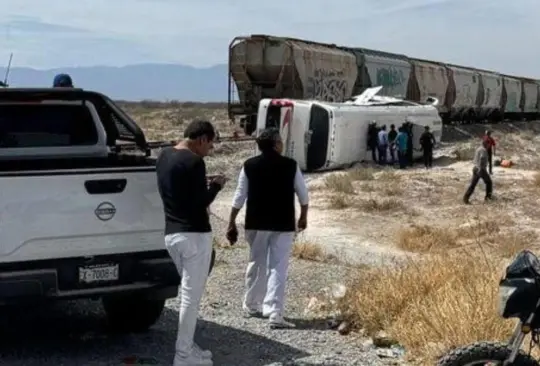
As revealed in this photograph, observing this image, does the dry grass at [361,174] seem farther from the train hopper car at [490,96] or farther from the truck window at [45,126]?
the train hopper car at [490,96]

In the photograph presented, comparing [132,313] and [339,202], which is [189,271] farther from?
[339,202]

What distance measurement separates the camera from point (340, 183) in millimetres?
25938

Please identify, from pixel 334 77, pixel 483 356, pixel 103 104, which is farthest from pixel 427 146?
pixel 483 356

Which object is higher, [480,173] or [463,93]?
[463,93]

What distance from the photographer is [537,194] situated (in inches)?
993

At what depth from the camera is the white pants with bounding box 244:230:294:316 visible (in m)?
8.45

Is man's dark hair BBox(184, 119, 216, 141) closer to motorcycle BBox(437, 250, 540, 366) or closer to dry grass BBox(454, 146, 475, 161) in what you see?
motorcycle BBox(437, 250, 540, 366)

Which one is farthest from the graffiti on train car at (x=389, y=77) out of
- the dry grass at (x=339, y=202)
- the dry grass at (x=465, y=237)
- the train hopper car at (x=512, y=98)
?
the dry grass at (x=465, y=237)

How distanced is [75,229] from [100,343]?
4.80ft

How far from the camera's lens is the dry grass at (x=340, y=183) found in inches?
1000

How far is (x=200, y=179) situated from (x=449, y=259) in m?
3.23

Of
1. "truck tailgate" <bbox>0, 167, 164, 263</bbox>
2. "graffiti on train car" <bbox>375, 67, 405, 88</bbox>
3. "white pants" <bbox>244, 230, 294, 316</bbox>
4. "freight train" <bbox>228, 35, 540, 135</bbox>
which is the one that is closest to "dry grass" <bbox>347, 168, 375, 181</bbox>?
"freight train" <bbox>228, 35, 540, 135</bbox>

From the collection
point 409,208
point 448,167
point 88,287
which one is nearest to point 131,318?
point 88,287

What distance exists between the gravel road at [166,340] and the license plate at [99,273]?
0.72 m
